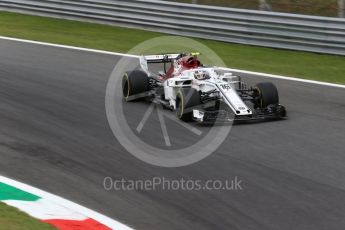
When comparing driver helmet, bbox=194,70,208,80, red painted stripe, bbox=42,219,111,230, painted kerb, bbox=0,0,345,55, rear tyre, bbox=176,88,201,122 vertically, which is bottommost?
red painted stripe, bbox=42,219,111,230

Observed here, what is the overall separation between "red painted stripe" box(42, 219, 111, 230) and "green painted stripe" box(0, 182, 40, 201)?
0.77 metres

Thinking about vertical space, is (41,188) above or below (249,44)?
below

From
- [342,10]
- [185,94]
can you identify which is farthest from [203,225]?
[342,10]

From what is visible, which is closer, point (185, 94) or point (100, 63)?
point (185, 94)

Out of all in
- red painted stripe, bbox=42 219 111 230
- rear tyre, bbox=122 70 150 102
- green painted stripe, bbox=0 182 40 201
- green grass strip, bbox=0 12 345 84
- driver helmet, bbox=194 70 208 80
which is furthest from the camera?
green grass strip, bbox=0 12 345 84

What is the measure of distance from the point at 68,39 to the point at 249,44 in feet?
15.1

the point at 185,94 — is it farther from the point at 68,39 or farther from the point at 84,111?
the point at 68,39

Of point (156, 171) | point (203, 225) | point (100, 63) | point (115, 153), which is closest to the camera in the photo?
point (203, 225)

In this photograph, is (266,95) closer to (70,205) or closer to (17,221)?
(70,205)

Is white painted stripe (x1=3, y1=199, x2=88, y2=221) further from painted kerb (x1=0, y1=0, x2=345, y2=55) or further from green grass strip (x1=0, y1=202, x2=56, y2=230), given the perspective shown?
painted kerb (x1=0, y1=0, x2=345, y2=55)

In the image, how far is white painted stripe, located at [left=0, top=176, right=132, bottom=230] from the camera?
669 centimetres

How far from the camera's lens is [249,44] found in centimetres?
1702

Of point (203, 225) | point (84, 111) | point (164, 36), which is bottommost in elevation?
point (203, 225)

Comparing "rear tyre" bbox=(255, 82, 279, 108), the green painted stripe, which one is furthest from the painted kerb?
the green painted stripe
